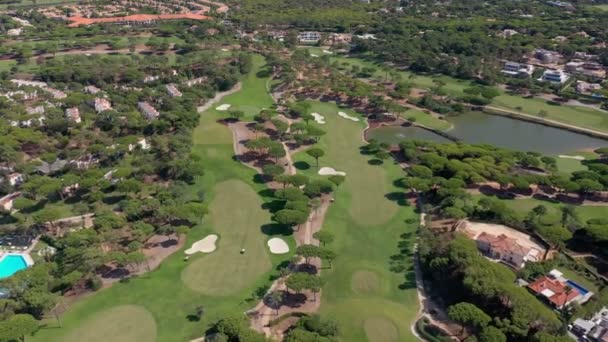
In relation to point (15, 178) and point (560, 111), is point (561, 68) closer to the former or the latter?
point (560, 111)

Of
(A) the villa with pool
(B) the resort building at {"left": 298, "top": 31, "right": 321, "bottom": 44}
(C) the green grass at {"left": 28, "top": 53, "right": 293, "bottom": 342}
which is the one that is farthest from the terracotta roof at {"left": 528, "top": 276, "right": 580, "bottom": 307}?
(B) the resort building at {"left": 298, "top": 31, "right": 321, "bottom": 44}

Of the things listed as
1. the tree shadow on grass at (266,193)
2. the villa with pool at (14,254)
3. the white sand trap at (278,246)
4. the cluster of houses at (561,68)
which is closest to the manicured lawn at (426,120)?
the cluster of houses at (561,68)

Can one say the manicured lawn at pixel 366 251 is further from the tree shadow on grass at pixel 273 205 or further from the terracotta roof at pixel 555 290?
the terracotta roof at pixel 555 290

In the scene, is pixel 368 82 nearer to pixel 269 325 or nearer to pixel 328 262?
pixel 328 262

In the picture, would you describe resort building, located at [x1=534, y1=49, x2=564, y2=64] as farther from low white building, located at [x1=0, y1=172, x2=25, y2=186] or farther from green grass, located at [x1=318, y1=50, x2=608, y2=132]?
low white building, located at [x1=0, y1=172, x2=25, y2=186]

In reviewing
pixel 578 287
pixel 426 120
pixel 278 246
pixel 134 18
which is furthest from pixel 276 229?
pixel 134 18
